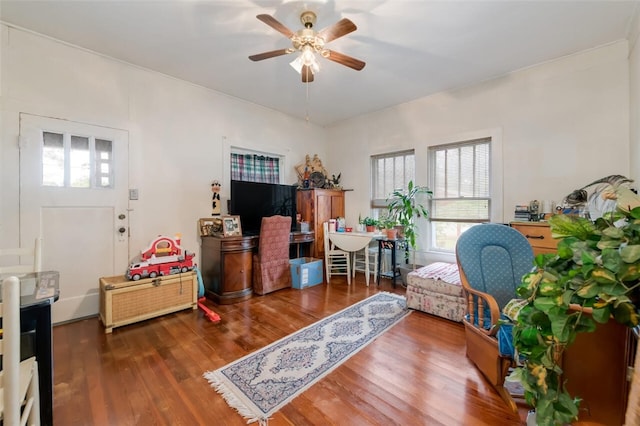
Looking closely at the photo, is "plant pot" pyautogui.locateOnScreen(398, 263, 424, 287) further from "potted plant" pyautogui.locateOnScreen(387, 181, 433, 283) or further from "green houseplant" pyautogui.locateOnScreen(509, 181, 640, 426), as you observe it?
"green houseplant" pyautogui.locateOnScreen(509, 181, 640, 426)

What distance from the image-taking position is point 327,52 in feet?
7.04

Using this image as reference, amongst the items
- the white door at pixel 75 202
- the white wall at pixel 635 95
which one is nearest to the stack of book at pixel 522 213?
the white wall at pixel 635 95

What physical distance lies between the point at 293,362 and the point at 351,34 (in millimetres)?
2912

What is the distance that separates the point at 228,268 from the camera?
3.08m

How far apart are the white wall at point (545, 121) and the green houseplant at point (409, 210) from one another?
195mm

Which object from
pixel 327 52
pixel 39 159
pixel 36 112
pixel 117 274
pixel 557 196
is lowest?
pixel 117 274

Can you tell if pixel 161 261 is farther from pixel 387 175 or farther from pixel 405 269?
pixel 387 175

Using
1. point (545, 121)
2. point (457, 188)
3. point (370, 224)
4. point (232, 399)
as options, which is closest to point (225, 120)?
point (370, 224)

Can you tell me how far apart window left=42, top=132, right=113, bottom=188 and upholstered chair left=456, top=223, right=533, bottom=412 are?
3620mm

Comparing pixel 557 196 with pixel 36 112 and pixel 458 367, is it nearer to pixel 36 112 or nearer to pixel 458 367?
pixel 458 367

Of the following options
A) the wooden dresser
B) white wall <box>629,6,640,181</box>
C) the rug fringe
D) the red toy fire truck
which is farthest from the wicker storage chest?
white wall <box>629,6,640,181</box>

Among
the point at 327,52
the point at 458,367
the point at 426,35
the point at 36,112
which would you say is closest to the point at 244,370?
the point at 458,367

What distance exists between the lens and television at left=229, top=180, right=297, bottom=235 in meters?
3.55

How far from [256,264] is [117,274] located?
1.52m
